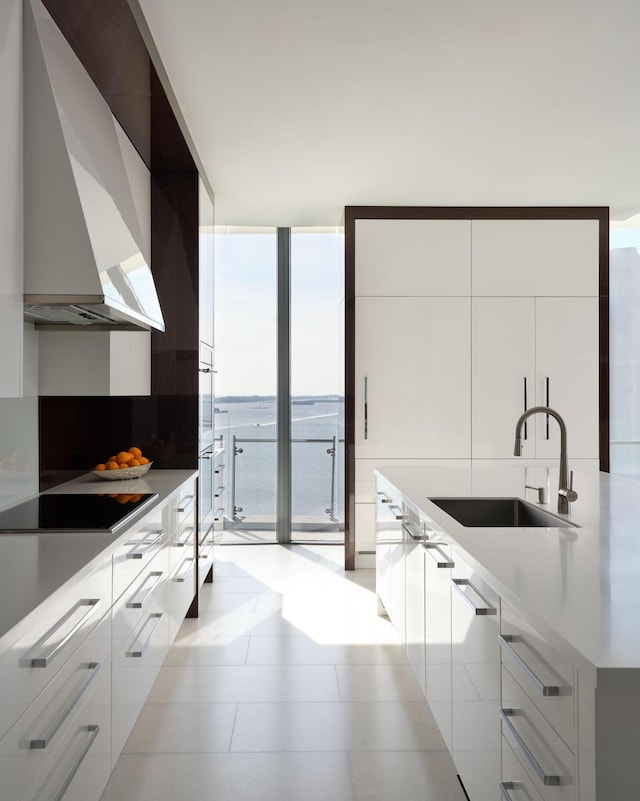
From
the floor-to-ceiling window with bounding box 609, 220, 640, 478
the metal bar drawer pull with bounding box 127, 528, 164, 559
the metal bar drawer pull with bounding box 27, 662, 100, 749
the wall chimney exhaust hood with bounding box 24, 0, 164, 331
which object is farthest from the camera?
the floor-to-ceiling window with bounding box 609, 220, 640, 478

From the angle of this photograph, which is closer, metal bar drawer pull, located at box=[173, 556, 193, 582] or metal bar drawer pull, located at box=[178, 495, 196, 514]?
metal bar drawer pull, located at box=[173, 556, 193, 582]

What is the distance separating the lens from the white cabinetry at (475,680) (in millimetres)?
1622

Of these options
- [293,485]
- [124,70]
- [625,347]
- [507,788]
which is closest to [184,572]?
[507,788]

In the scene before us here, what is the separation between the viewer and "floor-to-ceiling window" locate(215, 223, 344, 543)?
227 inches

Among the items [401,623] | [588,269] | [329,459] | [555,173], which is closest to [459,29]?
[555,173]

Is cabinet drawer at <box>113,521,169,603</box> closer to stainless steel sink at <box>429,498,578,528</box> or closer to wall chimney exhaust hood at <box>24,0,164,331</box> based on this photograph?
wall chimney exhaust hood at <box>24,0,164,331</box>

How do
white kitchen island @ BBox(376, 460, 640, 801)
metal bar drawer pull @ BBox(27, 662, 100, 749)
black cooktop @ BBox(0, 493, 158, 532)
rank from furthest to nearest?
black cooktop @ BBox(0, 493, 158, 532)
metal bar drawer pull @ BBox(27, 662, 100, 749)
white kitchen island @ BBox(376, 460, 640, 801)

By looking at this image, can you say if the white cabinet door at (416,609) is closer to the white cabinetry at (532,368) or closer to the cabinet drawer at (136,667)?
the cabinet drawer at (136,667)

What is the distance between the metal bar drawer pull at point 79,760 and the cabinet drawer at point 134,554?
1.27 ft

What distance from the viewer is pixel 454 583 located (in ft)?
6.56

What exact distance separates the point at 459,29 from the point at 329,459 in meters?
3.78

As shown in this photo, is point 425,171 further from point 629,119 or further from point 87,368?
point 87,368

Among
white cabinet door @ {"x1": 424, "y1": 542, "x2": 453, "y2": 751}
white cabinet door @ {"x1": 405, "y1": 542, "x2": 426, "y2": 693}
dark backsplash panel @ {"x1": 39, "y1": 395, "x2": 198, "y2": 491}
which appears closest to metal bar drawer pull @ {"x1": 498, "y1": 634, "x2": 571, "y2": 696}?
white cabinet door @ {"x1": 424, "y1": 542, "x2": 453, "y2": 751}

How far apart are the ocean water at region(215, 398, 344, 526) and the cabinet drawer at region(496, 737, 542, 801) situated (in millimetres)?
4253
